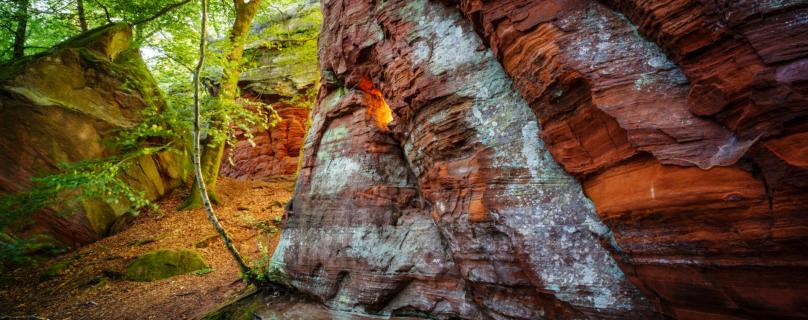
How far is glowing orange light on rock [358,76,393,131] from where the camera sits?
7.04 metres

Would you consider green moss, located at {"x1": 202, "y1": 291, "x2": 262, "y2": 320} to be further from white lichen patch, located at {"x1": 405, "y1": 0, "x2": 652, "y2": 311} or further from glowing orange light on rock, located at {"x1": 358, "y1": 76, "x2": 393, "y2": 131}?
glowing orange light on rock, located at {"x1": 358, "y1": 76, "x2": 393, "y2": 131}

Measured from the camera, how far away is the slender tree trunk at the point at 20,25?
31.8 feet

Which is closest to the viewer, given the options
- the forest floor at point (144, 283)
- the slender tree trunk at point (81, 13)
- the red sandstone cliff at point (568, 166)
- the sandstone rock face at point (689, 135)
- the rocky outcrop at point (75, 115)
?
the sandstone rock face at point (689, 135)

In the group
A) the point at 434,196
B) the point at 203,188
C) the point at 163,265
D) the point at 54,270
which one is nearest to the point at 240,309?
the point at 203,188

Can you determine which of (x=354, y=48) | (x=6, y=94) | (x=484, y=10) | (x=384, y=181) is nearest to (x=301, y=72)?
(x=6, y=94)

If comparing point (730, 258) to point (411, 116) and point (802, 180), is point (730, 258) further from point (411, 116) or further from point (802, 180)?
point (411, 116)

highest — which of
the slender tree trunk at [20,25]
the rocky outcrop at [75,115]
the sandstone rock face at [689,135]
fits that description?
the slender tree trunk at [20,25]

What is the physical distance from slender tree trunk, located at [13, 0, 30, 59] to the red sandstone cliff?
10898 millimetres

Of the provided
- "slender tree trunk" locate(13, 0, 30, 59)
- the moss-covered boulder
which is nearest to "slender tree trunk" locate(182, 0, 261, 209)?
the moss-covered boulder

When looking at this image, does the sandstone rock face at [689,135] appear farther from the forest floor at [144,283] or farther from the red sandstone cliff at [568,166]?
the forest floor at [144,283]

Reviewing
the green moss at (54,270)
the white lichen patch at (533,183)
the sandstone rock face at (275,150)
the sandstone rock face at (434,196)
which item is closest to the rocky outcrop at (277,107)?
the sandstone rock face at (275,150)

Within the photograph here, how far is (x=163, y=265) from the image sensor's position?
933 centimetres

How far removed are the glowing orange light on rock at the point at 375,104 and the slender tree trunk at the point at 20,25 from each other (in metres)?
11.1

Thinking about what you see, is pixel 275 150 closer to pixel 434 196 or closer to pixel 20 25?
pixel 20 25
